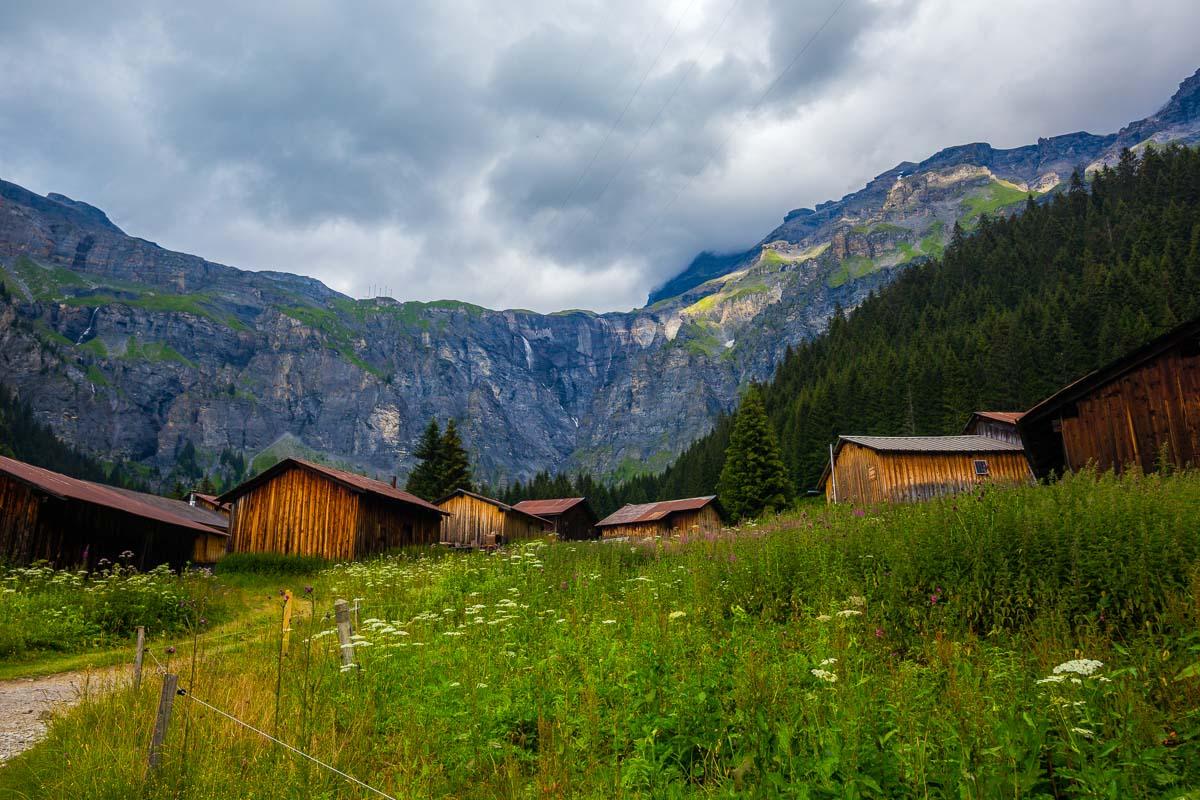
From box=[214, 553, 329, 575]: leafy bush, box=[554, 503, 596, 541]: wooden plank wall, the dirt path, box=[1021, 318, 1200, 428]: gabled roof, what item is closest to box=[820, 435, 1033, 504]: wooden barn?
box=[1021, 318, 1200, 428]: gabled roof

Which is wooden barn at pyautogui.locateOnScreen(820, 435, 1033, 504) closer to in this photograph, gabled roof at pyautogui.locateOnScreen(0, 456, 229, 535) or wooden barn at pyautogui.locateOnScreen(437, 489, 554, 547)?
wooden barn at pyautogui.locateOnScreen(437, 489, 554, 547)

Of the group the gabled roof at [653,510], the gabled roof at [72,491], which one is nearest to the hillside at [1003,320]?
the gabled roof at [653,510]

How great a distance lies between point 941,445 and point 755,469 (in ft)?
73.5

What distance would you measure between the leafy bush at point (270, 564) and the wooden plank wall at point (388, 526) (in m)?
2.49

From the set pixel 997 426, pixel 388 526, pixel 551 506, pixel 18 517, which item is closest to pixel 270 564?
pixel 388 526

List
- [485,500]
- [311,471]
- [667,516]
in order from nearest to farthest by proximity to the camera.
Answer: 1. [311,471]
2. [485,500]
3. [667,516]

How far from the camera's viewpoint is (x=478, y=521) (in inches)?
2003

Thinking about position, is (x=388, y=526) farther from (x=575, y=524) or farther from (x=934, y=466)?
(x=575, y=524)

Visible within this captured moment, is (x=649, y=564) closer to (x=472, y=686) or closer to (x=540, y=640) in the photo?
(x=540, y=640)

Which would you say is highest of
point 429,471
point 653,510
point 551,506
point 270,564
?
point 429,471

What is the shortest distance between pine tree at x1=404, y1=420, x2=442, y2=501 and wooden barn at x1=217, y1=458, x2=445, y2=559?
28535mm

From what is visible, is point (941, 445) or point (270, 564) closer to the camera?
point (270, 564)

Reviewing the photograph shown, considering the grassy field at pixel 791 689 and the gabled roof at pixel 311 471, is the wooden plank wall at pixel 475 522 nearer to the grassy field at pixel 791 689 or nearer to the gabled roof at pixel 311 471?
the gabled roof at pixel 311 471

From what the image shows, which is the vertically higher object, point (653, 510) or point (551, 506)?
point (551, 506)
